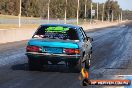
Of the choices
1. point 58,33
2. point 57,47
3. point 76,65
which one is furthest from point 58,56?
point 58,33

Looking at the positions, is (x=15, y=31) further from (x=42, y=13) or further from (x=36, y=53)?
(x=42, y=13)

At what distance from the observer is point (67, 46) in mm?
13164

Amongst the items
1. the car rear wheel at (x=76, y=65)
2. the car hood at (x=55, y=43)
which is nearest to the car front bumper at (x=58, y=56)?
the car rear wheel at (x=76, y=65)

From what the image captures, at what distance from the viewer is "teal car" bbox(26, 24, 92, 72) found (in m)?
13.2

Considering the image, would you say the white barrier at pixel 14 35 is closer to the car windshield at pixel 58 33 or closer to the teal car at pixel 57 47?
the car windshield at pixel 58 33

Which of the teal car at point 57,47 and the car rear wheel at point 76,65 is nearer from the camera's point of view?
the teal car at point 57,47

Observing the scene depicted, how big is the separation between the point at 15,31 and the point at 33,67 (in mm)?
19368

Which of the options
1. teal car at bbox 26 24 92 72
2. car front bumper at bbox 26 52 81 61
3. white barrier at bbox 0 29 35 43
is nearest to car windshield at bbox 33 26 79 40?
teal car at bbox 26 24 92 72

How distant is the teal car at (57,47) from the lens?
13.2 metres

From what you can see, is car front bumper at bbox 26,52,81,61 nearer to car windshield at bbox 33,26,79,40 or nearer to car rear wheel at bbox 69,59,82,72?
car rear wheel at bbox 69,59,82,72

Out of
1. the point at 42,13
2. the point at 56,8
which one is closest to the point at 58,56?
the point at 56,8

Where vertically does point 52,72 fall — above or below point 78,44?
below

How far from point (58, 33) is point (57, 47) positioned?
719 mm

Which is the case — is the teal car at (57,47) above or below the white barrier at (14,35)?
above
